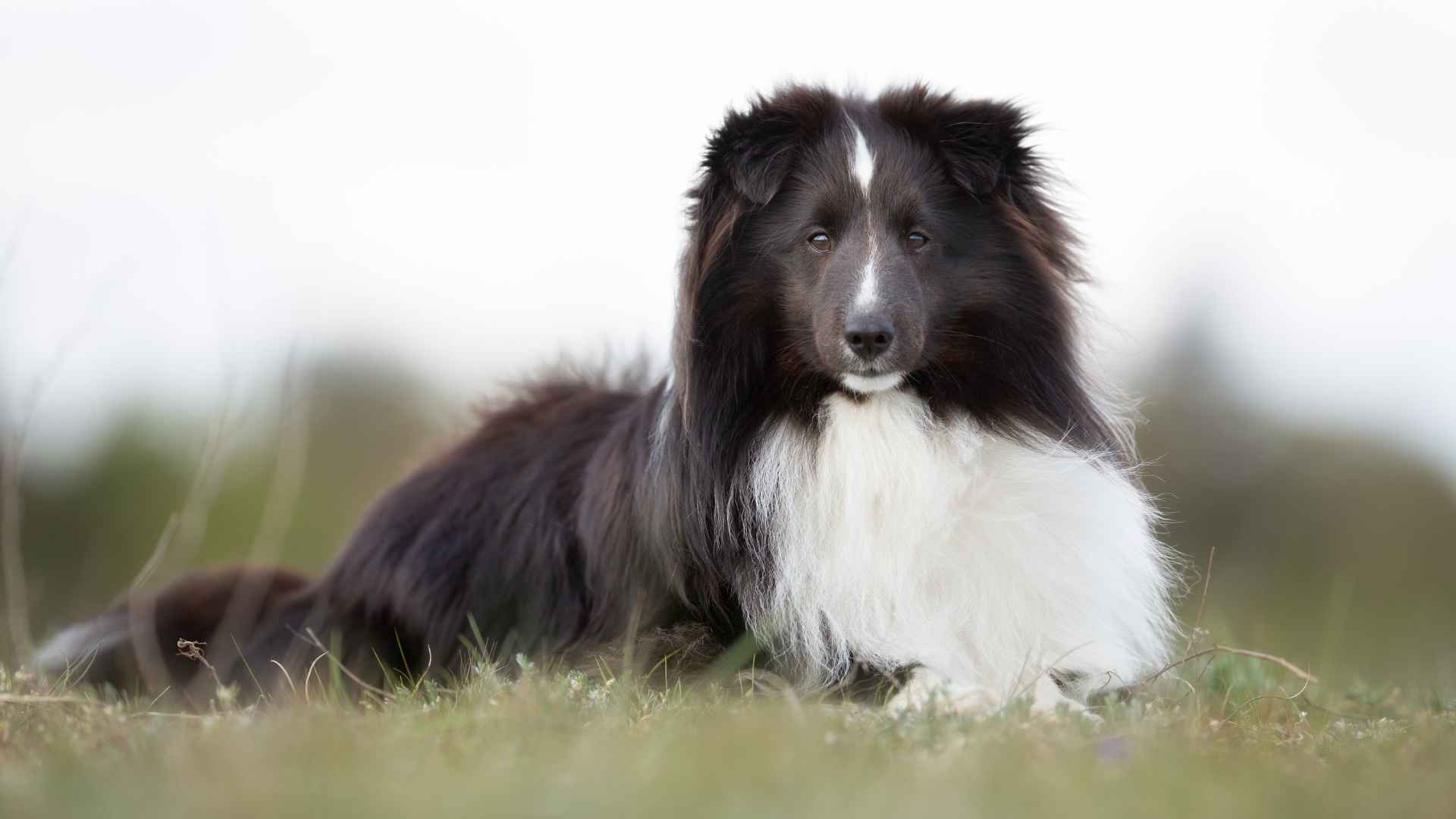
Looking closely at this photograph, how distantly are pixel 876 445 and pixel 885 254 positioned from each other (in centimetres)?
74

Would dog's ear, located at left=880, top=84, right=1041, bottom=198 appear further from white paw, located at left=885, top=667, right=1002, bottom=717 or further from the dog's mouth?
white paw, located at left=885, top=667, right=1002, bottom=717

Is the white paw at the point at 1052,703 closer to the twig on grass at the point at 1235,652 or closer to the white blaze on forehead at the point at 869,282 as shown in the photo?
the twig on grass at the point at 1235,652

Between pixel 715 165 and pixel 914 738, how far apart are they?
105 inches

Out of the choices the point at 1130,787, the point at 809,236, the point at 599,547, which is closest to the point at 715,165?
the point at 809,236

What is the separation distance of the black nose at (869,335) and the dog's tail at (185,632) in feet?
9.76

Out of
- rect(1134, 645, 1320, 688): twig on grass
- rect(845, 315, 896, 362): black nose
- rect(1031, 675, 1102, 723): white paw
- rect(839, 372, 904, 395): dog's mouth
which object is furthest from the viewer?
rect(839, 372, 904, 395): dog's mouth

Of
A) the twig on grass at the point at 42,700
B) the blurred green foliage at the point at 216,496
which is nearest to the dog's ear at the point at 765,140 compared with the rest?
the twig on grass at the point at 42,700

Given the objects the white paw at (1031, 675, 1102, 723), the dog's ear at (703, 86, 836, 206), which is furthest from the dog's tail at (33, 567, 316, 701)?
the white paw at (1031, 675, 1102, 723)

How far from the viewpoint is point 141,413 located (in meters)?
9.82

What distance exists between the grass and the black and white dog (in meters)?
0.58

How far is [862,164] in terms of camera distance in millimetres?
5078

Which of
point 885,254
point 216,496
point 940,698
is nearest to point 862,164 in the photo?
point 885,254

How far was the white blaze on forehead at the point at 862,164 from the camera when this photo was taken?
5059 millimetres

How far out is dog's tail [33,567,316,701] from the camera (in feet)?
18.7
